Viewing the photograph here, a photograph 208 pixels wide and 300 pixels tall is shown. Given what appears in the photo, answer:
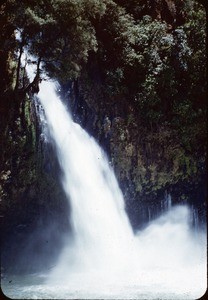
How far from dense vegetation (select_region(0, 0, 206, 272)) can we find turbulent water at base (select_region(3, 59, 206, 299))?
2.29ft

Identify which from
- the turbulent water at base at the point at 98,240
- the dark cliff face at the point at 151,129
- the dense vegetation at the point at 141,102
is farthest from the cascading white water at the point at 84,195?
the dark cliff face at the point at 151,129

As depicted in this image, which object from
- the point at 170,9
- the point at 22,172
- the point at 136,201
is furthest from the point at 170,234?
the point at 170,9

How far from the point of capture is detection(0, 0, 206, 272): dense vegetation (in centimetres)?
1371

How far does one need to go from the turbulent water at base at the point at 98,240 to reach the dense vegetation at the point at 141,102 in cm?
70

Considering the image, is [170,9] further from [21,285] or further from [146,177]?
[21,285]

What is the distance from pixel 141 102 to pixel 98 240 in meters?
5.80

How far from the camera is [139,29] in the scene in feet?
53.5

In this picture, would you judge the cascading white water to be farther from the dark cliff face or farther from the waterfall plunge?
the dark cliff face

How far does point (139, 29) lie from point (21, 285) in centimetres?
1126

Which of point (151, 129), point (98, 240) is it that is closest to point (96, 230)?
point (98, 240)

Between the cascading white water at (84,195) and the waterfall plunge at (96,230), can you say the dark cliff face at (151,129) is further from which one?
the cascading white water at (84,195)

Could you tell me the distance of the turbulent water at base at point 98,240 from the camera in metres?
11.8

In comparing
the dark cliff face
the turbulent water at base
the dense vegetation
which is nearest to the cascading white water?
the turbulent water at base

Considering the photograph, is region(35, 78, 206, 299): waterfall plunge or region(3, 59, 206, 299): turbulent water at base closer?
region(3, 59, 206, 299): turbulent water at base
